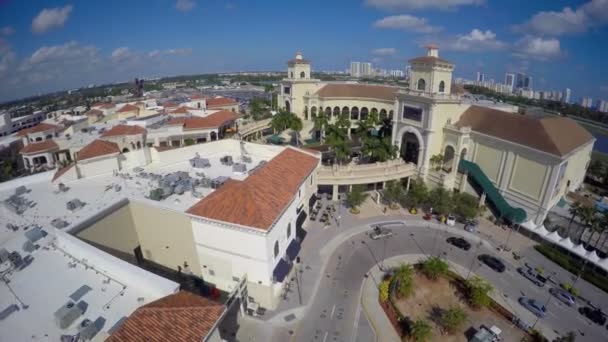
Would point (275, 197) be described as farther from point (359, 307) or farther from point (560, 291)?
point (560, 291)

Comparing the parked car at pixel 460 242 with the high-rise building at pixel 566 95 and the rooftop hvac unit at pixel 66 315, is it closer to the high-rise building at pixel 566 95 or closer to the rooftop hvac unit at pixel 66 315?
the rooftop hvac unit at pixel 66 315

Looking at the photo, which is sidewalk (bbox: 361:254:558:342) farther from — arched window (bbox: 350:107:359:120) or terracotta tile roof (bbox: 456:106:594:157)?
arched window (bbox: 350:107:359:120)

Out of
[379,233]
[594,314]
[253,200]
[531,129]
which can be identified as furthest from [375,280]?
[531,129]

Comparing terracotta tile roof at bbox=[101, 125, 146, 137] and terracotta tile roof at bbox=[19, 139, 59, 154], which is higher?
terracotta tile roof at bbox=[101, 125, 146, 137]

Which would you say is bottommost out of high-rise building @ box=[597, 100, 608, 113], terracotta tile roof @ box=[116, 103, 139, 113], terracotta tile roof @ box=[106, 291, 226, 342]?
high-rise building @ box=[597, 100, 608, 113]

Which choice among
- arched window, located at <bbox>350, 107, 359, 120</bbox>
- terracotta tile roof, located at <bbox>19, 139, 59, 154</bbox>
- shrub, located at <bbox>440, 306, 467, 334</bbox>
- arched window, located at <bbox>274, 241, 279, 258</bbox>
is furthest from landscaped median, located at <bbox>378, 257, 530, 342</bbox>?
terracotta tile roof, located at <bbox>19, 139, 59, 154</bbox>

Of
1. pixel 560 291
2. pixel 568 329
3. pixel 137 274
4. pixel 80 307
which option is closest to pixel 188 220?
pixel 137 274
